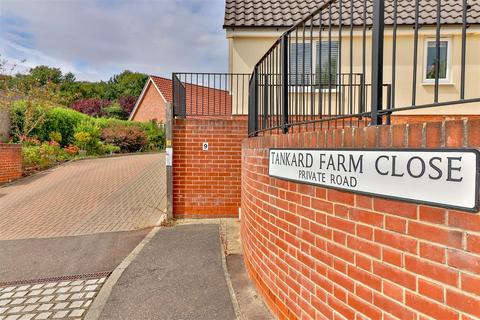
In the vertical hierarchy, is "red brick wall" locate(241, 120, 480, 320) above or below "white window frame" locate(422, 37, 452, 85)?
below

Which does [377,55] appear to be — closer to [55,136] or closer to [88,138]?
[55,136]

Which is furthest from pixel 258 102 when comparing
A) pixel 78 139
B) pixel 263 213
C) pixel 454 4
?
pixel 78 139

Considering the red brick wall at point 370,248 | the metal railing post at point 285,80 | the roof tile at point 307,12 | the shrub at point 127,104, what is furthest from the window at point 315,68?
the shrub at point 127,104

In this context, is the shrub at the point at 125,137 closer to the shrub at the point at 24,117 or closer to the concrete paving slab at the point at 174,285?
the shrub at the point at 24,117

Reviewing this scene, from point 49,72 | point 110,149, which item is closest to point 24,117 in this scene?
point 110,149

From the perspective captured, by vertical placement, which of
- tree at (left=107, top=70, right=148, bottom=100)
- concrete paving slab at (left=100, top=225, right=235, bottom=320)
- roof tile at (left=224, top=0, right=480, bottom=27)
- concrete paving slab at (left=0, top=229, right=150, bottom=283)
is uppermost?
tree at (left=107, top=70, right=148, bottom=100)

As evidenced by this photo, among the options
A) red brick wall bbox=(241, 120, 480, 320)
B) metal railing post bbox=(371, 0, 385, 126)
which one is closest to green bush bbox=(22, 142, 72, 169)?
red brick wall bbox=(241, 120, 480, 320)

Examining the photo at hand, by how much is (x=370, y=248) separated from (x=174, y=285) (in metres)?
2.79

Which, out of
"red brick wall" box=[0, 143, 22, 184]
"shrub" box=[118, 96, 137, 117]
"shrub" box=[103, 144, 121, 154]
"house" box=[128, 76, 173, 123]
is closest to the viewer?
"red brick wall" box=[0, 143, 22, 184]

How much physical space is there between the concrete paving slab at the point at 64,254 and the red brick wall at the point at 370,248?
3109mm

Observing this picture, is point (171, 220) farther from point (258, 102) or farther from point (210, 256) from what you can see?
point (258, 102)

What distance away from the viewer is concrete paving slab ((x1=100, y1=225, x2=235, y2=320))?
342cm

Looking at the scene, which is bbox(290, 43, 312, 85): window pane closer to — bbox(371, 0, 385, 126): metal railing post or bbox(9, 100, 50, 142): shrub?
bbox(371, 0, 385, 126): metal railing post

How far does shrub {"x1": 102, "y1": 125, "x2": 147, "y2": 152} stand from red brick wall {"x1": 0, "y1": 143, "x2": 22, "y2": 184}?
976 cm
